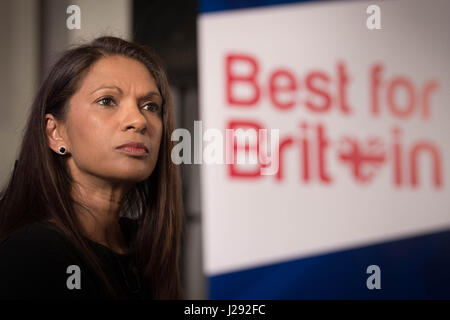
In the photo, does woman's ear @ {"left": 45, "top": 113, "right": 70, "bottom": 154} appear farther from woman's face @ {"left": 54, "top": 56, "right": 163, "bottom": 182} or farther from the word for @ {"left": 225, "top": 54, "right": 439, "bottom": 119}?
the word for @ {"left": 225, "top": 54, "right": 439, "bottom": 119}

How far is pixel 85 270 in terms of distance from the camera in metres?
0.99

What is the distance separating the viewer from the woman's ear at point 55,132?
1122 millimetres

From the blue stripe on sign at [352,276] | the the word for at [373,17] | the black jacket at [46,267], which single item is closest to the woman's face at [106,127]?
the black jacket at [46,267]

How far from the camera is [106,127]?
1.11m

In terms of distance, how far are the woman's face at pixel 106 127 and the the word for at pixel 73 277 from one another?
246 mm

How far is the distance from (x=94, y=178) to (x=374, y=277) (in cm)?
148

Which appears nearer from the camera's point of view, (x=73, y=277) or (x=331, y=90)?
(x=73, y=277)

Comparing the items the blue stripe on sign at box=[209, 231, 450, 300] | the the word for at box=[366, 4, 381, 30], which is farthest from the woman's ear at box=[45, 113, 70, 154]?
the the word for at box=[366, 4, 381, 30]

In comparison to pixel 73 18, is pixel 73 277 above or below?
below

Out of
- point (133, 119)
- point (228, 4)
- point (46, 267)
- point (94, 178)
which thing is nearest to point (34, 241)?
point (46, 267)

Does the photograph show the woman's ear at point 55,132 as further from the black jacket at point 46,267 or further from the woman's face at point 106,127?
the black jacket at point 46,267

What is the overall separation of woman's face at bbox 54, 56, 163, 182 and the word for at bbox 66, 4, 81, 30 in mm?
396

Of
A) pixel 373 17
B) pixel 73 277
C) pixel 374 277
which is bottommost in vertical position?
pixel 374 277

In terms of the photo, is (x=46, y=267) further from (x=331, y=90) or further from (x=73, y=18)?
(x=331, y=90)
